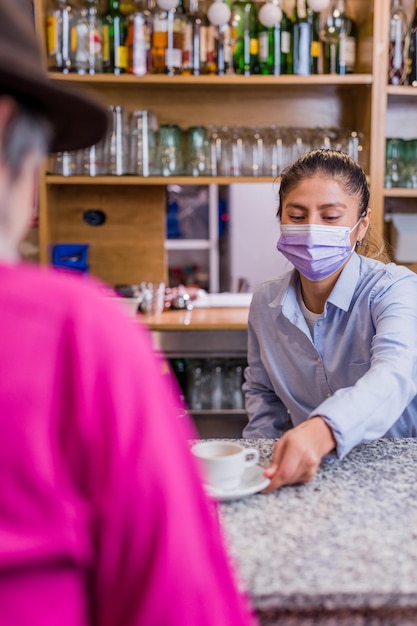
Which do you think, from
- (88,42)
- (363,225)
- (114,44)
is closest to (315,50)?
(114,44)

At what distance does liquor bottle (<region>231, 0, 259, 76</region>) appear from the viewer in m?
3.25

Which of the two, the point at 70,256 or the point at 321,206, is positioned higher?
the point at 321,206

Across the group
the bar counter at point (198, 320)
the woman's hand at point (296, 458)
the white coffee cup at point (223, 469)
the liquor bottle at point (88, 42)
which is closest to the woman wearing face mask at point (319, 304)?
the woman's hand at point (296, 458)

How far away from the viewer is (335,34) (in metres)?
3.28

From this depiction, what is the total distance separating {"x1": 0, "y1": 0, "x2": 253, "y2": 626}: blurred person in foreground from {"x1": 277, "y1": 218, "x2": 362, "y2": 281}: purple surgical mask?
4.11 feet

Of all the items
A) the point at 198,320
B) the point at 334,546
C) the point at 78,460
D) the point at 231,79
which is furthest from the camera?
the point at 231,79

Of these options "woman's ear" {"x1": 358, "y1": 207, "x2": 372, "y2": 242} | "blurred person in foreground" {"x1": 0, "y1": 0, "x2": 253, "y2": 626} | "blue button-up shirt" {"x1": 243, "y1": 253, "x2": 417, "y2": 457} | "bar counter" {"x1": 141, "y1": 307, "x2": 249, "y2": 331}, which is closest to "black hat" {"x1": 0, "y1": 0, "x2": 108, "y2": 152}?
"blurred person in foreground" {"x1": 0, "y1": 0, "x2": 253, "y2": 626}

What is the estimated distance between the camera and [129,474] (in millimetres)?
519

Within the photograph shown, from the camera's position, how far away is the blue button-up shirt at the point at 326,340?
1.59 meters

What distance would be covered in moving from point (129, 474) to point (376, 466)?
0.81 metres

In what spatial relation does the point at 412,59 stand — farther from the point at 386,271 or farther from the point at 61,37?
the point at 386,271

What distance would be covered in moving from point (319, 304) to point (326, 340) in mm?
107

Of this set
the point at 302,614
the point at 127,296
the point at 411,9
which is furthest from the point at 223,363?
the point at 302,614

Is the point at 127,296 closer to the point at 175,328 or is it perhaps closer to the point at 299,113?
the point at 175,328
